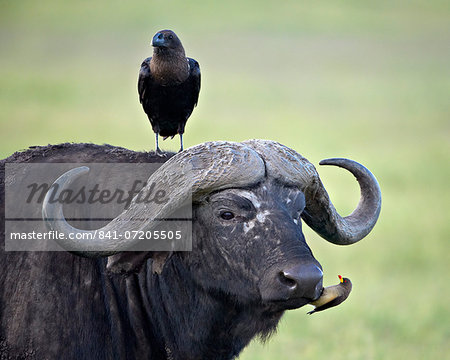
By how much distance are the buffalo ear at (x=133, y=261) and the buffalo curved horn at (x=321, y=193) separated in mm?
876

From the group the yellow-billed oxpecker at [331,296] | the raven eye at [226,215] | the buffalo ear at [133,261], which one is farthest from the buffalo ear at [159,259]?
the yellow-billed oxpecker at [331,296]

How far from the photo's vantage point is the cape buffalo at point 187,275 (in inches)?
211

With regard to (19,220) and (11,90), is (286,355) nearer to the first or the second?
(19,220)

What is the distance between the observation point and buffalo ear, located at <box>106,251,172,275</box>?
5516 millimetres

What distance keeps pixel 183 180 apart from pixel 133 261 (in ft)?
1.99

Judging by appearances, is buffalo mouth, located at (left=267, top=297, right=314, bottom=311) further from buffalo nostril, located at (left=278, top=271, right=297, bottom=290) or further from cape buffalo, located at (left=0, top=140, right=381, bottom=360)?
buffalo nostril, located at (left=278, top=271, right=297, bottom=290)

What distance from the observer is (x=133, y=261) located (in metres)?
5.57

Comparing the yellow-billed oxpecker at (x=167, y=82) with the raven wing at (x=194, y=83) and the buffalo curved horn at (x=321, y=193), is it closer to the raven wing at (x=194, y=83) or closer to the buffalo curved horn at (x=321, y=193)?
the raven wing at (x=194, y=83)

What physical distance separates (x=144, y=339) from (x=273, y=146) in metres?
1.53

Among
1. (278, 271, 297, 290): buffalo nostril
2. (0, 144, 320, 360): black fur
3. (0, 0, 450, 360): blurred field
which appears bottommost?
(0, 0, 450, 360): blurred field

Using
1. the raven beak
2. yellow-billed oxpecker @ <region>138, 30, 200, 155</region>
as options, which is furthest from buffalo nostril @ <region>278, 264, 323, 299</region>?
the raven beak

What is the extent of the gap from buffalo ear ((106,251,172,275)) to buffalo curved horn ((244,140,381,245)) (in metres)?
0.88

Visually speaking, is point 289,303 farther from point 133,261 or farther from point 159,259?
point 133,261

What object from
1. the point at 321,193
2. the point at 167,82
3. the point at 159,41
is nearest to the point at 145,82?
the point at 167,82
